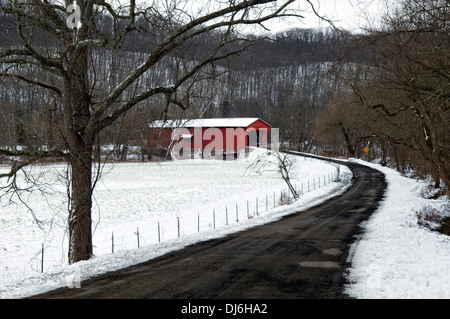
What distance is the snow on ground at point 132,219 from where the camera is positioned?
7.78m

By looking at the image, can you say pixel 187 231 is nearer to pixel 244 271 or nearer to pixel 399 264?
pixel 244 271

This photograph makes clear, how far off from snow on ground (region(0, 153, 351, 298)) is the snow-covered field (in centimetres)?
4

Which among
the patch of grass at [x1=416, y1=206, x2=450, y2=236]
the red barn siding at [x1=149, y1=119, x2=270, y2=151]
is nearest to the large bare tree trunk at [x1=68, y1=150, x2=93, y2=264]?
the patch of grass at [x1=416, y1=206, x2=450, y2=236]

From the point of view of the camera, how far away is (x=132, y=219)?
885 inches

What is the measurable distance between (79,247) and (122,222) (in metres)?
13.2

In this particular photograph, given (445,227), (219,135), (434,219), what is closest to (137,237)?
(445,227)

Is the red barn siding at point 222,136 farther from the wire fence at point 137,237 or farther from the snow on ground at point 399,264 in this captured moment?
the snow on ground at point 399,264

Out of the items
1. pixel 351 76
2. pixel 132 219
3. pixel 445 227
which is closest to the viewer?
pixel 445 227

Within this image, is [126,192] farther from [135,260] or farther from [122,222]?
[135,260]

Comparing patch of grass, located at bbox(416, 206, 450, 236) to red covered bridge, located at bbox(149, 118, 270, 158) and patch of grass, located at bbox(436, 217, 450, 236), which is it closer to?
patch of grass, located at bbox(436, 217, 450, 236)

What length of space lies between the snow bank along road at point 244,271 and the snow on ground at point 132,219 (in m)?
0.67

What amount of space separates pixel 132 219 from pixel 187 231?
5.69 meters

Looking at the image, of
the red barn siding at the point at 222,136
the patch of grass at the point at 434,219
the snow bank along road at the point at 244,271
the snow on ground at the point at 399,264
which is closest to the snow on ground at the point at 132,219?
the snow bank along road at the point at 244,271
